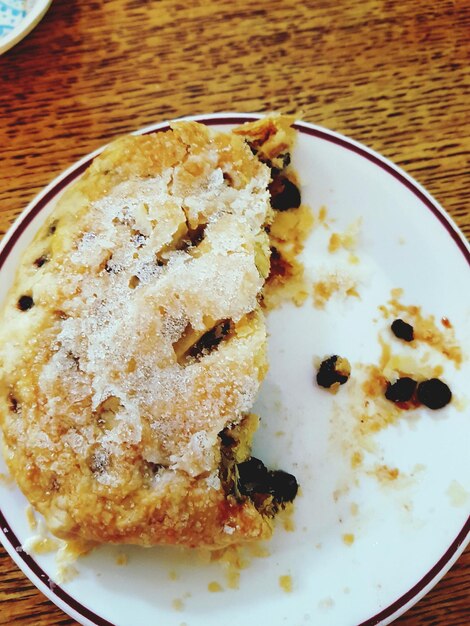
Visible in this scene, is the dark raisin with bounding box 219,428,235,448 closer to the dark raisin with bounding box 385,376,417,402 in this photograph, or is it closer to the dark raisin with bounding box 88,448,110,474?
the dark raisin with bounding box 88,448,110,474

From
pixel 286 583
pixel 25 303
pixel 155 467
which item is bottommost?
pixel 286 583

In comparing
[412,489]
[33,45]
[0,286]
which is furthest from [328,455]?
[33,45]

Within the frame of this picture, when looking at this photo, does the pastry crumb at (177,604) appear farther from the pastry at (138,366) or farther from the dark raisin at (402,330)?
the dark raisin at (402,330)

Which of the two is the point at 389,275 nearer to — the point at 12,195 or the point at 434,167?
the point at 434,167

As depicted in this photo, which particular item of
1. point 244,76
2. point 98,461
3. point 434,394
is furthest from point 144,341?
point 244,76

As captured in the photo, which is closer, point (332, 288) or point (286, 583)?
point (286, 583)

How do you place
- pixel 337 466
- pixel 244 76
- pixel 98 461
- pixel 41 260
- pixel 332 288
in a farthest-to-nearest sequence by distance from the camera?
pixel 244 76
pixel 332 288
pixel 337 466
pixel 41 260
pixel 98 461

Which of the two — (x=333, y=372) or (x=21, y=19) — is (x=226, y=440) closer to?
(x=333, y=372)

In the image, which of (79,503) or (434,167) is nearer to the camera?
(79,503)
